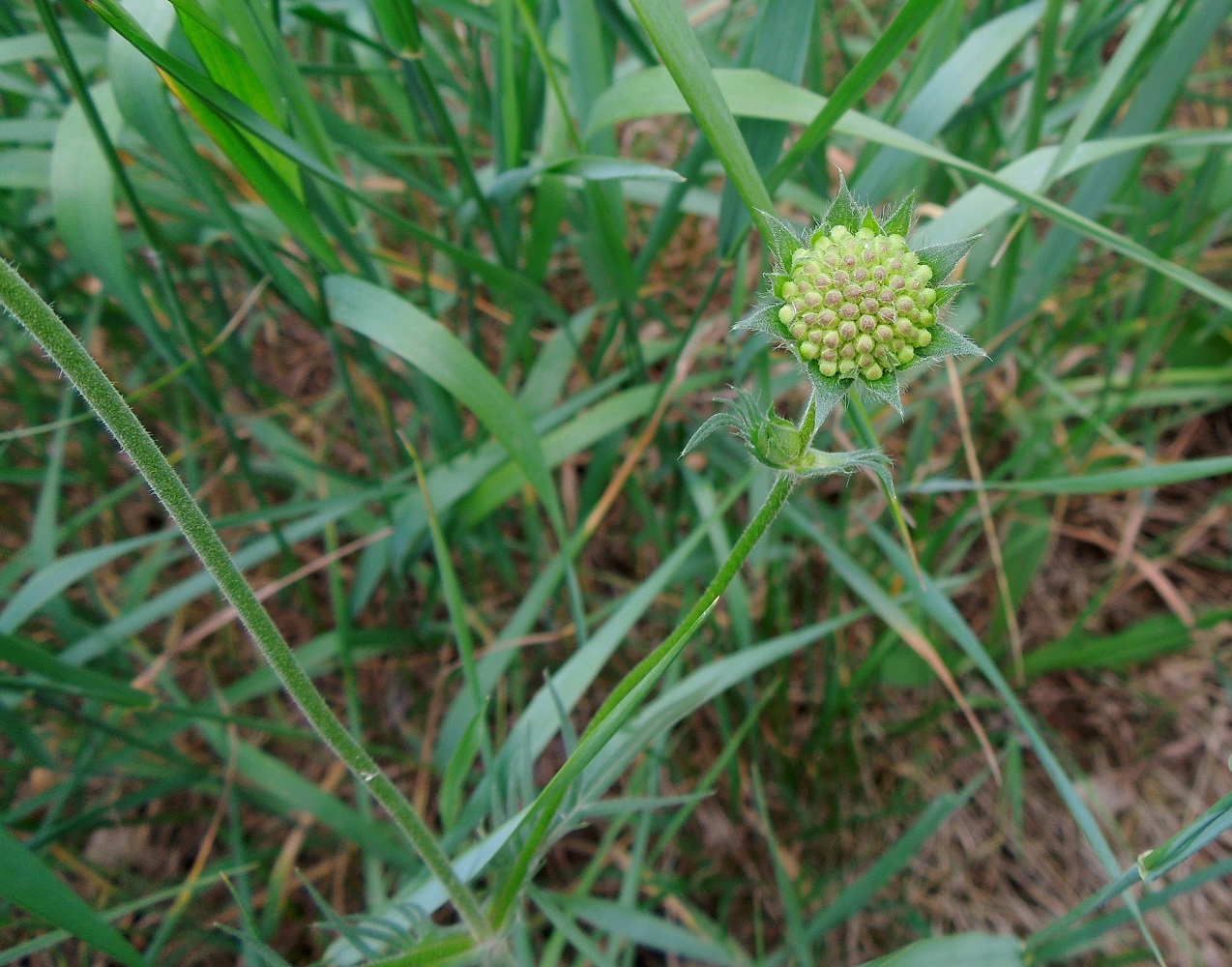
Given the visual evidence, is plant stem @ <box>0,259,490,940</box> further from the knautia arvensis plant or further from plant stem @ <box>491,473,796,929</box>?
the knautia arvensis plant

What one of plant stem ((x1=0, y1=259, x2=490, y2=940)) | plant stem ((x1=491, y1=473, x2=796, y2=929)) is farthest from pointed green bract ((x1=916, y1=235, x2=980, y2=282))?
plant stem ((x1=0, y1=259, x2=490, y2=940))

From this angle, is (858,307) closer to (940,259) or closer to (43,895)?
(940,259)

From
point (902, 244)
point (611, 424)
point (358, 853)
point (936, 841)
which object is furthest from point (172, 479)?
point (936, 841)

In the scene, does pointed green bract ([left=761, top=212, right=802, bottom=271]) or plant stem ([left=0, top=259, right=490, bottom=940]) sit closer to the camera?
plant stem ([left=0, top=259, right=490, bottom=940])

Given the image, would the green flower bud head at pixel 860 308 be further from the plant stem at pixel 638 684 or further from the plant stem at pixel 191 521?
the plant stem at pixel 191 521

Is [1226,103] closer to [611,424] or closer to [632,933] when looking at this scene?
[611,424]

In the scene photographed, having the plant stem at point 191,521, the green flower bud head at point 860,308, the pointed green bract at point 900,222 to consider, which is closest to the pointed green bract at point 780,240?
the green flower bud head at point 860,308

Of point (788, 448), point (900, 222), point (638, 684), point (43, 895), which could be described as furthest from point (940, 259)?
point (43, 895)
